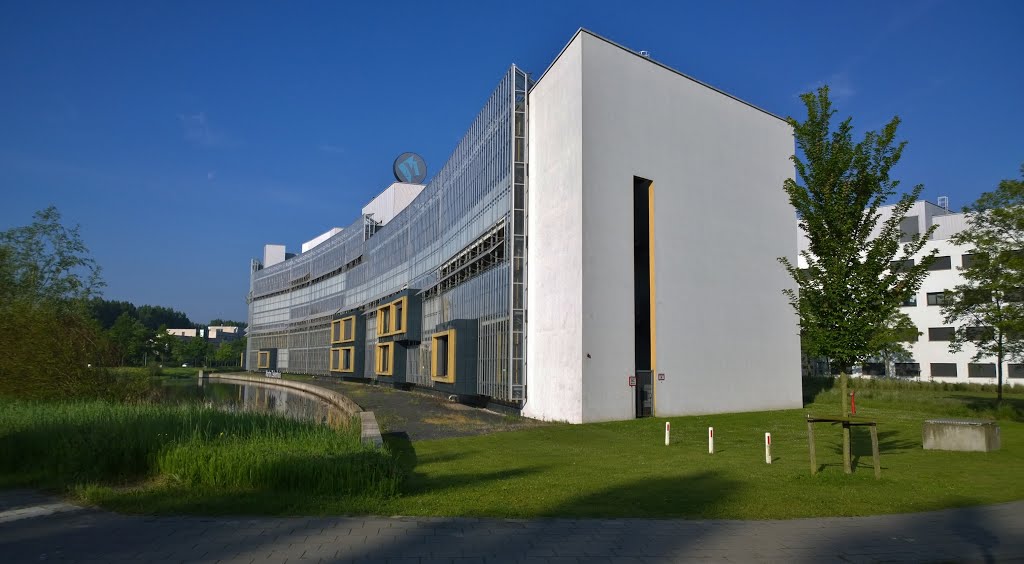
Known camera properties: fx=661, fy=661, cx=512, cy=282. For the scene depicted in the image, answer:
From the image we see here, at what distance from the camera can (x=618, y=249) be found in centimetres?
2414

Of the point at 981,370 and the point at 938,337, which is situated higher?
the point at 938,337

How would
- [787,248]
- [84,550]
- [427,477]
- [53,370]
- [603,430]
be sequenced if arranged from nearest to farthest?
1. [84,550]
2. [427,477]
3. [53,370]
4. [603,430]
5. [787,248]

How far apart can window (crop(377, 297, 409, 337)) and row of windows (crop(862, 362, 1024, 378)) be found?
34.8 meters

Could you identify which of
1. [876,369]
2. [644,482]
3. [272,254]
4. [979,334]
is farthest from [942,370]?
[272,254]

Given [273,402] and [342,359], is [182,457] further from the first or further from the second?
[342,359]

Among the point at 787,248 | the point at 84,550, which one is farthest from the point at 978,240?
the point at 84,550

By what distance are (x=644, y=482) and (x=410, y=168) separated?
60652mm

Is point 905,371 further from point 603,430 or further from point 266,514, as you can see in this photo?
point 266,514

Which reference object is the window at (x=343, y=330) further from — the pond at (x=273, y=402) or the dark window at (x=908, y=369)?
the dark window at (x=908, y=369)

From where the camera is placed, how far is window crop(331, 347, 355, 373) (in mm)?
62369

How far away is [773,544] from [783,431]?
15130 millimetres

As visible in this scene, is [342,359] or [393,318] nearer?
[393,318]

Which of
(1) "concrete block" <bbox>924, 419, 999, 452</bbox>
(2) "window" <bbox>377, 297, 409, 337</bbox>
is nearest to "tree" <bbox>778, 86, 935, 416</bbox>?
(1) "concrete block" <bbox>924, 419, 999, 452</bbox>

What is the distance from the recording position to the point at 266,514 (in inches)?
321
